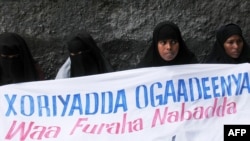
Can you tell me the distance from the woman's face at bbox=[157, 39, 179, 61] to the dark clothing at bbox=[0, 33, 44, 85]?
993 millimetres

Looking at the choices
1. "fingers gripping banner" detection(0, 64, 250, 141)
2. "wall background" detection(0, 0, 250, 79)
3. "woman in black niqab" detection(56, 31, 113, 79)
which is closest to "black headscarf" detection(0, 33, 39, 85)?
"fingers gripping banner" detection(0, 64, 250, 141)

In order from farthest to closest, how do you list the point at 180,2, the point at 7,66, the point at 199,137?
the point at 180,2
the point at 7,66
the point at 199,137

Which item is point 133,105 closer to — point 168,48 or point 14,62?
point 168,48

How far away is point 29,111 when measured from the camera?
14.3ft

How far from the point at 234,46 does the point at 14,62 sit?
162 cm

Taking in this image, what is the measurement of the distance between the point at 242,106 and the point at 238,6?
187 centimetres

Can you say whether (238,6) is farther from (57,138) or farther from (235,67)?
(57,138)

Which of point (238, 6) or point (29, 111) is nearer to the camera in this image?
point (29, 111)

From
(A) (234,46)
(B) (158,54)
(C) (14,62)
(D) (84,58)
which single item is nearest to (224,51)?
(A) (234,46)

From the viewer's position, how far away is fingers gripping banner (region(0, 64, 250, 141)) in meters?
4.26

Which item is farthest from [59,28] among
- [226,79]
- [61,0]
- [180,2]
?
[226,79]

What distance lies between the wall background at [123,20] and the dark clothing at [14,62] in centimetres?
129

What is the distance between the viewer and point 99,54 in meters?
4.74

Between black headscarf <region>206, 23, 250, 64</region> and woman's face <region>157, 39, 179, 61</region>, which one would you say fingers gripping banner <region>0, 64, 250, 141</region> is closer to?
woman's face <region>157, 39, 179, 61</region>
